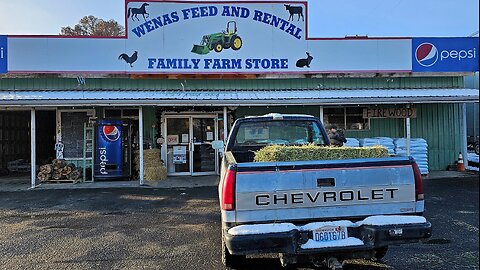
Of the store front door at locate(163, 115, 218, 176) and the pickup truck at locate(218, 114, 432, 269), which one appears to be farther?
the store front door at locate(163, 115, 218, 176)

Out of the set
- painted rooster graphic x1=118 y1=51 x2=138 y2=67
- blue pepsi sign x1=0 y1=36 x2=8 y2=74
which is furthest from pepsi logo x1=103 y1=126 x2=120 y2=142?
blue pepsi sign x1=0 y1=36 x2=8 y2=74

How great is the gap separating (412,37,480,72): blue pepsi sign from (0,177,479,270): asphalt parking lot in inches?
232

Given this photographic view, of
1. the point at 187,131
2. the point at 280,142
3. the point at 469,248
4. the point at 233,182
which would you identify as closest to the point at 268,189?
the point at 233,182

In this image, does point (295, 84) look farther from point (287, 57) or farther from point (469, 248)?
point (469, 248)

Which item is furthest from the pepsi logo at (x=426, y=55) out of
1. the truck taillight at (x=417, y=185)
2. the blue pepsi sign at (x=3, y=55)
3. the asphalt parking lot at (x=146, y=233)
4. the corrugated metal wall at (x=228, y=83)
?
the blue pepsi sign at (x=3, y=55)

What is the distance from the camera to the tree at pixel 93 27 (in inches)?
1312

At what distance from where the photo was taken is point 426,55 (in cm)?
1433

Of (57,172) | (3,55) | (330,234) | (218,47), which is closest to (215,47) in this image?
(218,47)

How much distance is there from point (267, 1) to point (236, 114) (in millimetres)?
4424

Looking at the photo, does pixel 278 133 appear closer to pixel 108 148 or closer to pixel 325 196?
pixel 325 196

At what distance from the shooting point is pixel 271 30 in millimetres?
14148

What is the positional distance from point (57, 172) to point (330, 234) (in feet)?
36.5

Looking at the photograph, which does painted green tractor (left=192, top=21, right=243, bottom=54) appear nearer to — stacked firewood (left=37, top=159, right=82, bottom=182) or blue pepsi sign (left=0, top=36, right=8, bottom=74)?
stacked firewood (left=37, top=159, right=82, bottom=182)

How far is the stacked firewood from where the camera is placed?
12.3 meters
